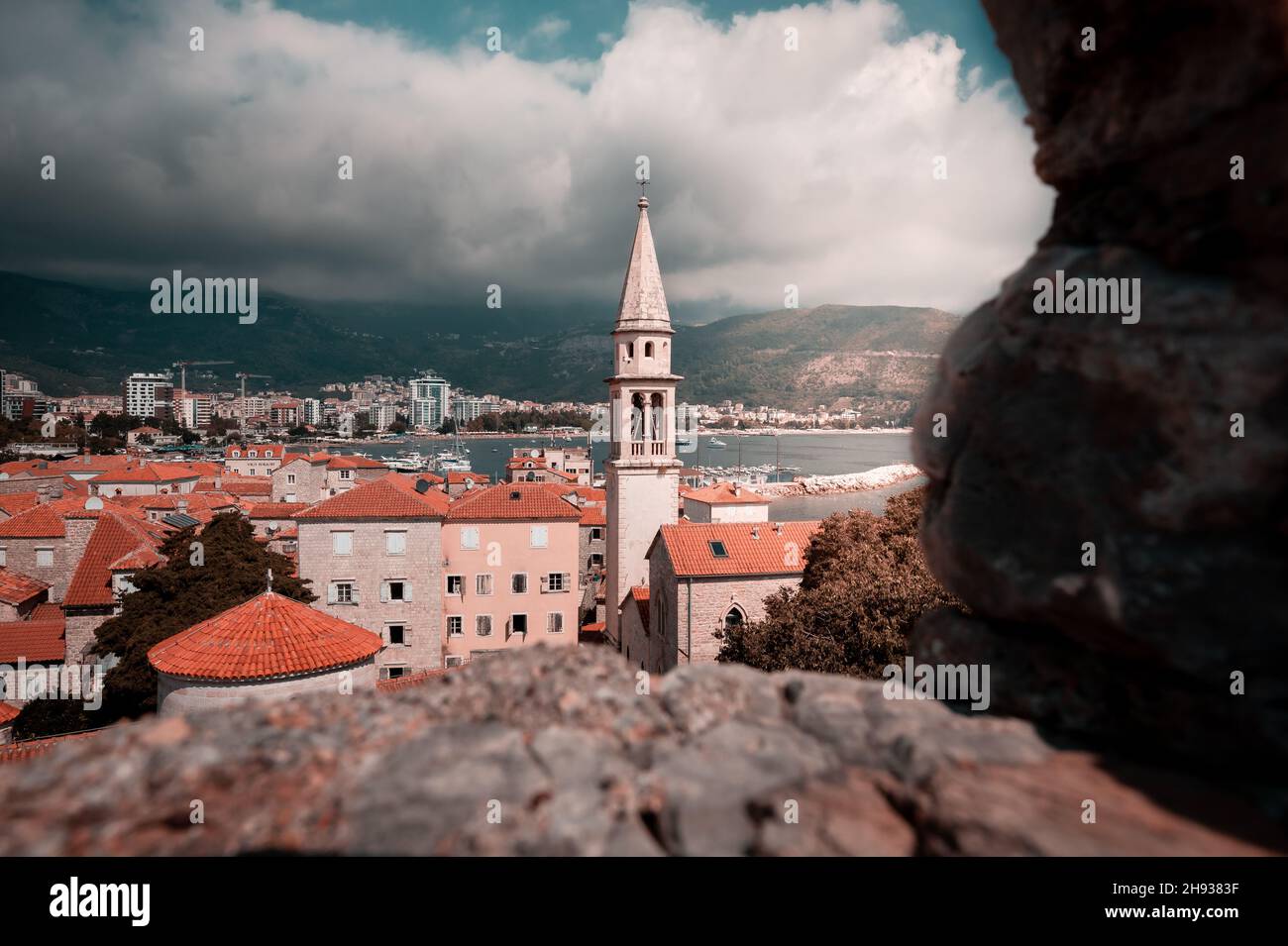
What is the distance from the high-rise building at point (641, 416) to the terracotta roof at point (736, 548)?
2377mm

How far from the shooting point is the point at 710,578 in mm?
25578

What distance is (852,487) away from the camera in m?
104

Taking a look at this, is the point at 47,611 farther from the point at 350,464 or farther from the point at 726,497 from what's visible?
the point at 726,497

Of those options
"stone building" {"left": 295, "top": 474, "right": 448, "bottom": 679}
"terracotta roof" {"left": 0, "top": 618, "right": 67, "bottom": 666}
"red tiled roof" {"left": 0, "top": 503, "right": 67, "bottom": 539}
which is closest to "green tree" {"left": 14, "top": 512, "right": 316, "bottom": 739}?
"stone building" {"left": 295, "top": 474, "right": 448, "bottom": 679}

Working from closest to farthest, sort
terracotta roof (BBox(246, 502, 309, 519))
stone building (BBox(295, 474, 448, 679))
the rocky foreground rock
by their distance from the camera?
the rocky foreground rock
stone building (BBox(295, 474, 448, 679))
terracotta roof (BBox(246, 502, 309, 519))

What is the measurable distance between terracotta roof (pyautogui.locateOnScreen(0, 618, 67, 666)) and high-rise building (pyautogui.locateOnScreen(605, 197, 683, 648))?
69.9 feet

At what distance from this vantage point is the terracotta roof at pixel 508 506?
33.5m

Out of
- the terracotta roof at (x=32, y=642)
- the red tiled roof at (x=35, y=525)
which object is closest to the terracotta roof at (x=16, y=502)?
the red tiled roof at (x=35, y=525)

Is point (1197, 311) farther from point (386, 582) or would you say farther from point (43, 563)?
point (43, 563)

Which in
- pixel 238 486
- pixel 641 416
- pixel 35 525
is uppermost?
pixel 641 416

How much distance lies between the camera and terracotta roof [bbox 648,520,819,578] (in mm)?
25938

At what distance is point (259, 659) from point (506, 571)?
62.4ft

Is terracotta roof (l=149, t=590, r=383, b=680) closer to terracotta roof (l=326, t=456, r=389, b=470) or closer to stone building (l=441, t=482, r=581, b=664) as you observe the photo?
stone building (l=441, t=482, r=581, b=664)

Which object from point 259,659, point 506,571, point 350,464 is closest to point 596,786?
point 259,659
